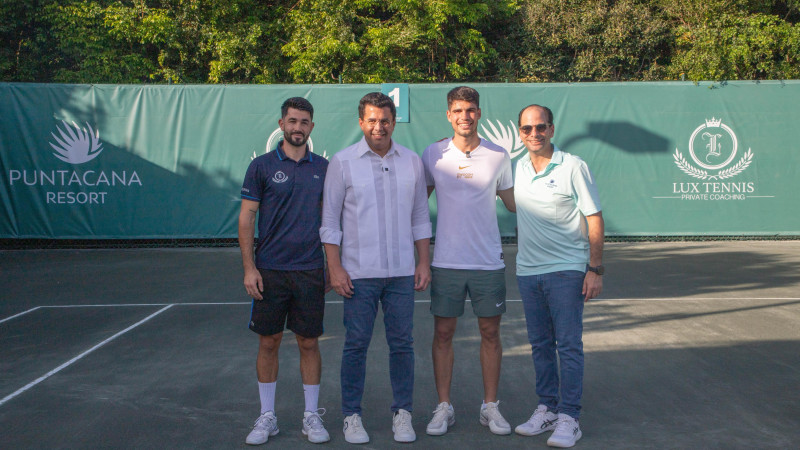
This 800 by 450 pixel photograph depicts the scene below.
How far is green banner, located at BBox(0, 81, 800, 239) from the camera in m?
13.0

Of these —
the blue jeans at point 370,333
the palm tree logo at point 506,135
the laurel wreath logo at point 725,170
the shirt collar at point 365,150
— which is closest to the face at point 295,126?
the shirt collar at point 365,150

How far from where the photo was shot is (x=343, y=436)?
159 inches

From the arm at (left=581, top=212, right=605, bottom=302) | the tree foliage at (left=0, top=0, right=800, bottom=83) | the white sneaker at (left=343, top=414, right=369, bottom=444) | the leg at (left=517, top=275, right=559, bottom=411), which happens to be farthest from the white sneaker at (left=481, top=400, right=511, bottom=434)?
the tree foliage at (left=0, top=0, right=800, bottom=83)

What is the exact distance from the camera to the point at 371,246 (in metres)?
3.98

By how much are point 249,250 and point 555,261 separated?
1.65 metres

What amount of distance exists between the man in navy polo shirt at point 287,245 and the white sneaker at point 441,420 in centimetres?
60

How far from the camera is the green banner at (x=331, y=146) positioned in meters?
13.0

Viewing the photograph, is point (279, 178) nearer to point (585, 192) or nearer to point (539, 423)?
point (585, 192)

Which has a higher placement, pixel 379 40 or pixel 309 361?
pixel 379 40

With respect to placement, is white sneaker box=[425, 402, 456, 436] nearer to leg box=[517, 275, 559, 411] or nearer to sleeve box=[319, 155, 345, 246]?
leg box=[517, 275, 559, 411]

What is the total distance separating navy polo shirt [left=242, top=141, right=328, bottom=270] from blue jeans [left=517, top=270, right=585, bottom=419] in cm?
121

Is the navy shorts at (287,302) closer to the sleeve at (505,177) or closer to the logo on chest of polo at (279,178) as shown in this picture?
the logo on chest of polo at (279,178)

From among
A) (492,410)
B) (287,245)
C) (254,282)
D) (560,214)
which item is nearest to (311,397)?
(254,282)

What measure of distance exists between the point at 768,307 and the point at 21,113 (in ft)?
39.1
